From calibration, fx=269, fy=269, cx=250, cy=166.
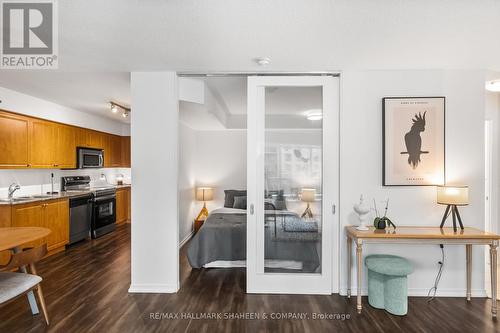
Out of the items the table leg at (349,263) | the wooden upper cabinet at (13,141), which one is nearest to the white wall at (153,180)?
the table leg at (349,263)

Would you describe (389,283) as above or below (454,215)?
below

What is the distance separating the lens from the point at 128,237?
5.34 m

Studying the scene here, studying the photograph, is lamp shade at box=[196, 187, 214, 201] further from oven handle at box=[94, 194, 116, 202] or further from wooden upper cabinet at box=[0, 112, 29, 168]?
wooden upper cabinet at box=[0, 112, 29, 168]

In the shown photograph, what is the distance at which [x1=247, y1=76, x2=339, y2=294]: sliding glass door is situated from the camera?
3.00 metres

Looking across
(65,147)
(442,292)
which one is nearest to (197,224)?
(65,147)

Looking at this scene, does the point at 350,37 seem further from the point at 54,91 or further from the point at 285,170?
the point at 54,91

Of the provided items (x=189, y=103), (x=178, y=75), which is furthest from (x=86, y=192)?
(x=178, y=75)

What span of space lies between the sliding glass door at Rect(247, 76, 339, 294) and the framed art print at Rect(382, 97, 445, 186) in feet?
1.92

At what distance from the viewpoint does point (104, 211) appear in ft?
18.0

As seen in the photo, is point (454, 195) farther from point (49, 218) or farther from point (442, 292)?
point (49, 218)

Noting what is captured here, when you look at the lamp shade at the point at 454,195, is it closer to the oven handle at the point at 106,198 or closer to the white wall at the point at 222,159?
the white wall at the point at 222,159

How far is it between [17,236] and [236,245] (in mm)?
2317

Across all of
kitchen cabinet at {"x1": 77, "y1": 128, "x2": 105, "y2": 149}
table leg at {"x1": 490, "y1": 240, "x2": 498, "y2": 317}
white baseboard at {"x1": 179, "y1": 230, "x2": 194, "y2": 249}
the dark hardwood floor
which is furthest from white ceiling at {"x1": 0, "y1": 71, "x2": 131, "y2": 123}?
table leg at {"x1": 490, "y1": 240, "x2": 498, "y2": 317}

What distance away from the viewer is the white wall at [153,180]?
2.99 meters
